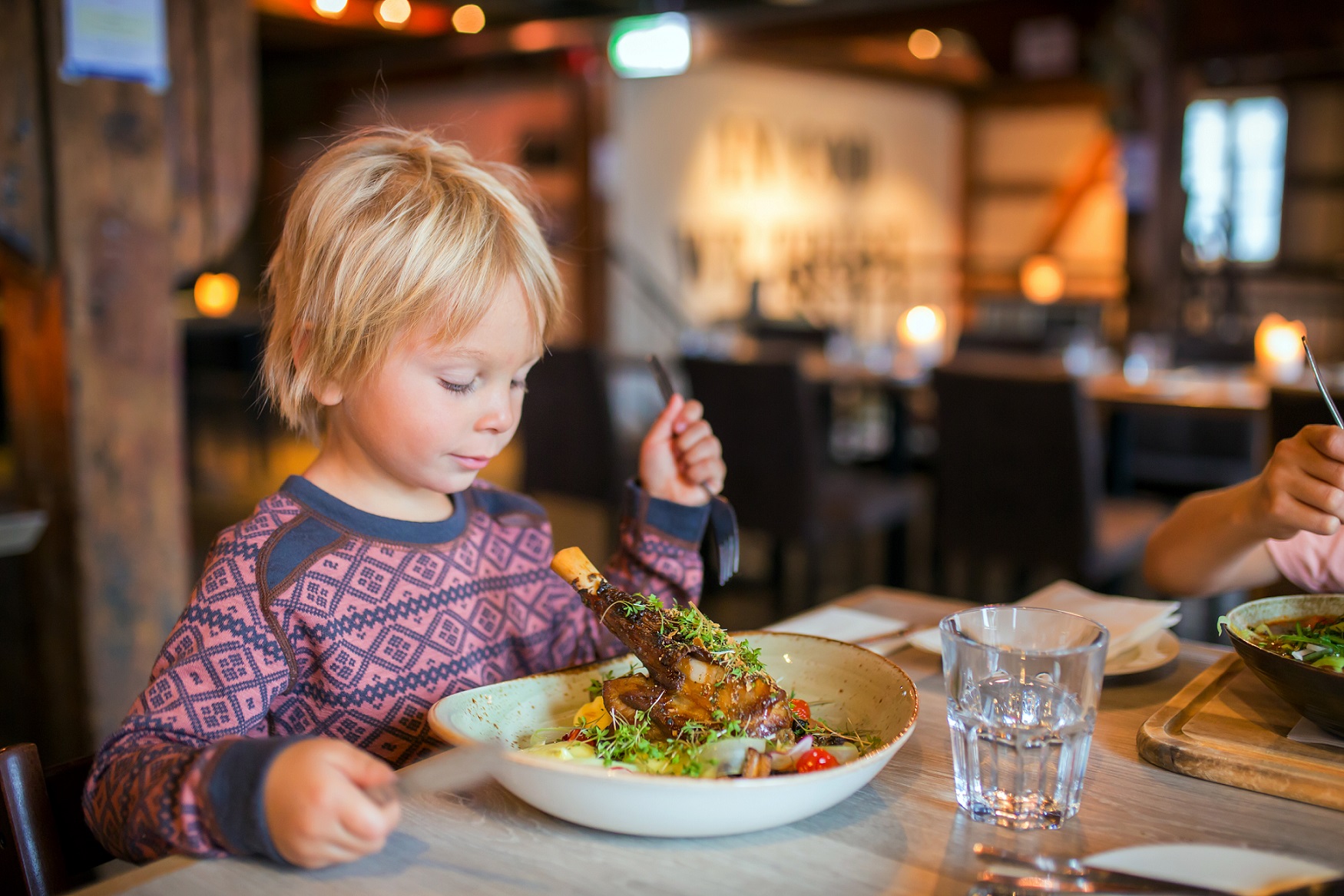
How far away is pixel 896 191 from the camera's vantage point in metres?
11.2

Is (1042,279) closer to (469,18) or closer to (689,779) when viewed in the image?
(469,18)

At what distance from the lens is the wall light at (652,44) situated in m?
7.71

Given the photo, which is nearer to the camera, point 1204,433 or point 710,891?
point 710,891

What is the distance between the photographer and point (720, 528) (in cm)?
127

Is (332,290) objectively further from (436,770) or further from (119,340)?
(119,340)

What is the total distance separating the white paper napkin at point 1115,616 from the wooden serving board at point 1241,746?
116 millimetres

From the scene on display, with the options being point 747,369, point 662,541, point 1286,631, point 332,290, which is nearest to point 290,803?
point 332,290

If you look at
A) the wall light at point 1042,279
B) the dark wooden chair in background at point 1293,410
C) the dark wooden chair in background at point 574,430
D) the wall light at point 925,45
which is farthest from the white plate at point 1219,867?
the wall light at point 925,45

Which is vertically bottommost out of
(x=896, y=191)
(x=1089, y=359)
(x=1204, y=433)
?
(x=1204, y=433)

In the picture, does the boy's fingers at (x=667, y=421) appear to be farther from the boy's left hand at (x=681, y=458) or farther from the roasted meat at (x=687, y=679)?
the roasted meat at (x=687, y=679)

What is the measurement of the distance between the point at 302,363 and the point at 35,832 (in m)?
0.48

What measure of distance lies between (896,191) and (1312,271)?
13.5ft

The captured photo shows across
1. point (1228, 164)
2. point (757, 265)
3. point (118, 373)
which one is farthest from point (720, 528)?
point (757, 265)

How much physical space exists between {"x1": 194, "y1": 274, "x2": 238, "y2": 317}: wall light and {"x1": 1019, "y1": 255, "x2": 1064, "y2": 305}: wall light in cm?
587
